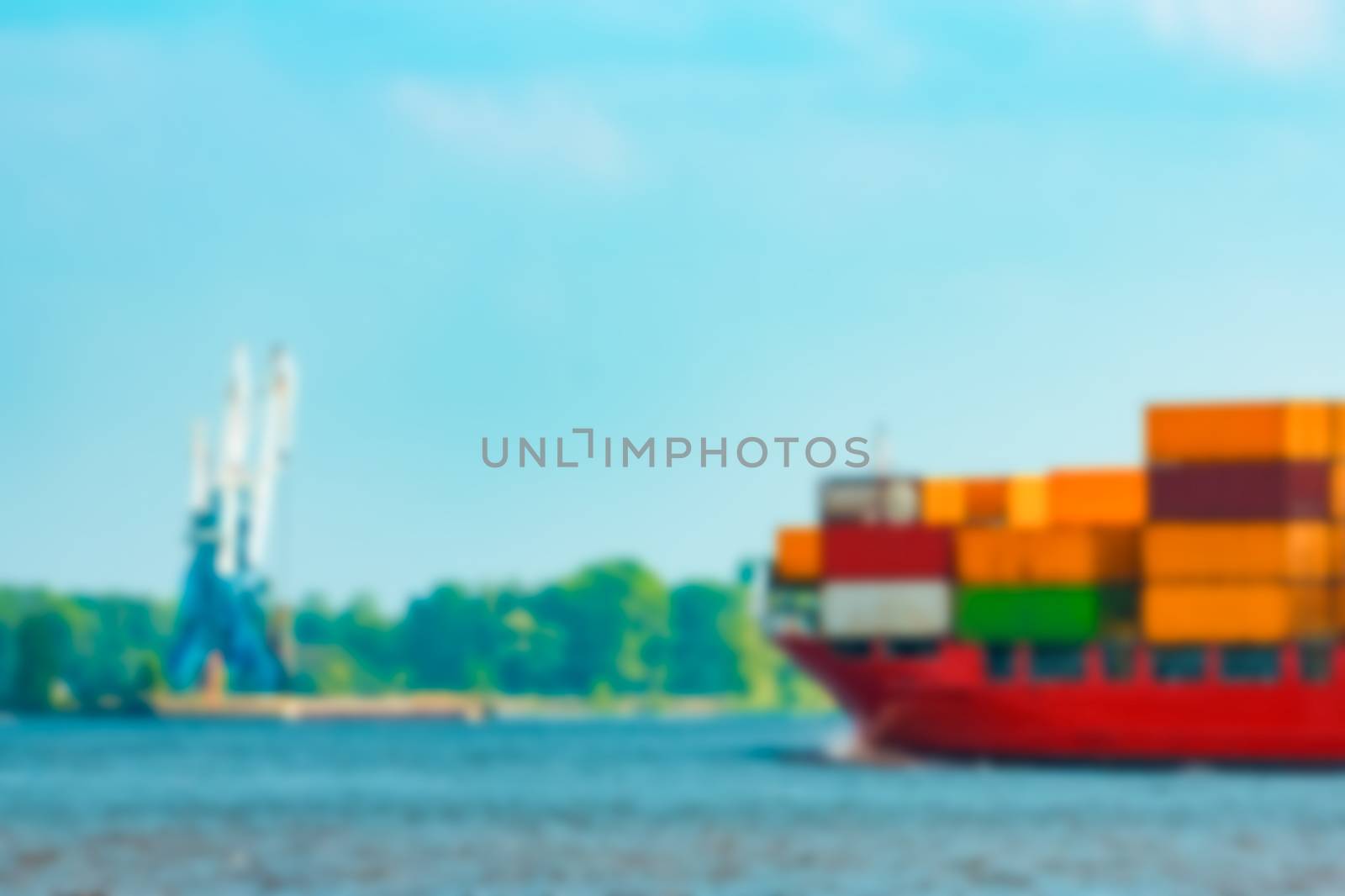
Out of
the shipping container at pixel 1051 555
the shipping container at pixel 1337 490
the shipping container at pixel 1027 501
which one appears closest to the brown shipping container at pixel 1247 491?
the shipping container at pixel 1337 490

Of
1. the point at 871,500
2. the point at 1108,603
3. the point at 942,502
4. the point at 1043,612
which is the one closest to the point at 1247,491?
the point at 1108,603

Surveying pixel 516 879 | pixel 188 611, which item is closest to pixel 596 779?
pixel 516 879

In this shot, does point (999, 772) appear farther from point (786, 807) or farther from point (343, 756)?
point (343, 756)

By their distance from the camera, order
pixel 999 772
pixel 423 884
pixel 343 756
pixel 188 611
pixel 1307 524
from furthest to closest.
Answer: pixel 188 611 → pixel 343 756 → pixel 999 772 → pixel 1307 524 → pixel 423 884

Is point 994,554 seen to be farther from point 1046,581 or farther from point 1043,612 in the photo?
point 1043,612

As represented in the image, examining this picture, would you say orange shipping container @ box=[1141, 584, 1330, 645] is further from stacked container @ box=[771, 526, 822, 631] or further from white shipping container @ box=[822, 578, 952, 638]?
stacked container @ box=[771, 526, 822, 631]

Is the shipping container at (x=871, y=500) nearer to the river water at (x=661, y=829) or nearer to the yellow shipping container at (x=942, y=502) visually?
the yellow shipping container at (x=942, y=502)

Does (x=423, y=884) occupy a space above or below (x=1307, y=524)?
below

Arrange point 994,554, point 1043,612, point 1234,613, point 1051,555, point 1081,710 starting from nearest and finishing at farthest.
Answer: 1. point 1234,613
2. point 1051,555
3. point 1043,612
4. point 1081,710
5. point 994,554
